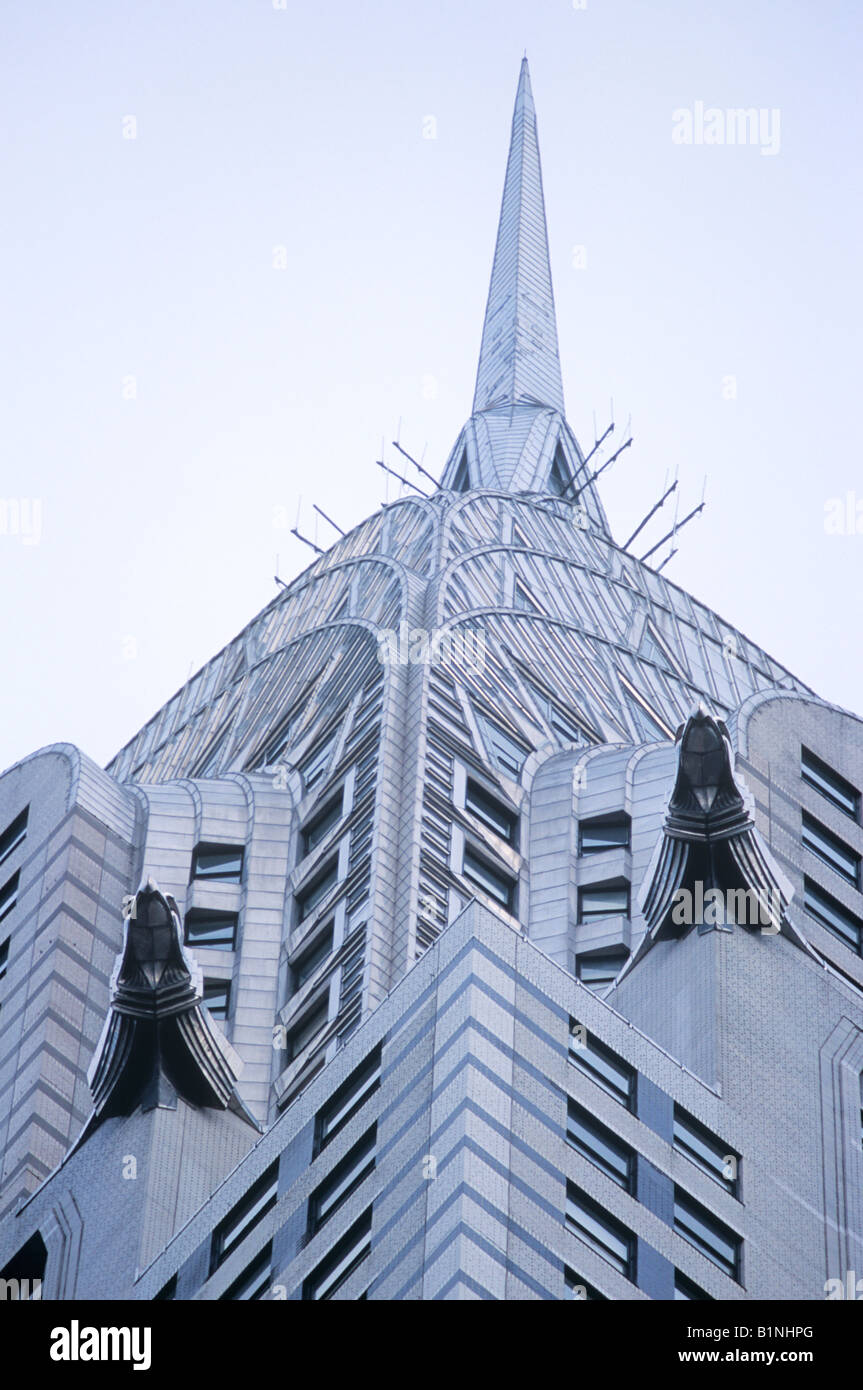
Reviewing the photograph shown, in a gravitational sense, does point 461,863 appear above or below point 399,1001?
above

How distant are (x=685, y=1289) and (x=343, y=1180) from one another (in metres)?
6.96

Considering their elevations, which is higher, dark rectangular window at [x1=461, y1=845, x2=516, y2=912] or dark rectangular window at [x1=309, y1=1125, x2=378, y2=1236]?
dark rectangular window at [x1=461, y1=845, x2=516, y2=912]

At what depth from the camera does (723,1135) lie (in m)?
62.5

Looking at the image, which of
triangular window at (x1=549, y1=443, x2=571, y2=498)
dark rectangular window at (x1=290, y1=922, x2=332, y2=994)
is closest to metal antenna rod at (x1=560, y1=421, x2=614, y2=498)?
triangular window at (x1=549, y1=443, x2=571, y2=498)

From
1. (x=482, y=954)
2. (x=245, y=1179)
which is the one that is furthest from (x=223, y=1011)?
(x=482, y=954)

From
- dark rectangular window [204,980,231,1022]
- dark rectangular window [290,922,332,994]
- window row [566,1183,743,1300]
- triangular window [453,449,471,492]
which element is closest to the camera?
window row [566,1183,743,1300]

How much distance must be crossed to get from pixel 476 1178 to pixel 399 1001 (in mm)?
7015

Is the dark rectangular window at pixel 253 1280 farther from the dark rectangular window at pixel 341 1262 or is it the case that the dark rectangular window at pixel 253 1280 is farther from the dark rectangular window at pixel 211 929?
the dark rectangular window at pixel 211 929

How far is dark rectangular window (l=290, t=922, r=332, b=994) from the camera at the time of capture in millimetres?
87812

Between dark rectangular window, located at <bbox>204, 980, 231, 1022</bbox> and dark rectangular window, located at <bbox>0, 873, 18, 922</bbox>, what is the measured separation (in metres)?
6.59

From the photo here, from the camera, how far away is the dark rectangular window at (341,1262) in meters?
56.2

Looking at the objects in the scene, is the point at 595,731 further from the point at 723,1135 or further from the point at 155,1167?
the point at 723,1135

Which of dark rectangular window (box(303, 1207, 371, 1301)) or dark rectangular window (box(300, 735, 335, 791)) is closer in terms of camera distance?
dark rectangular window (box(303, 1207, 371, 1301))

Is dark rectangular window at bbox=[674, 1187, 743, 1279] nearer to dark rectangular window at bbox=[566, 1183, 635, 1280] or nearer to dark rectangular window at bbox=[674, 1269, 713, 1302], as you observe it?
dark rectangular window at bbox=[674, 1269, 713, 1302]
